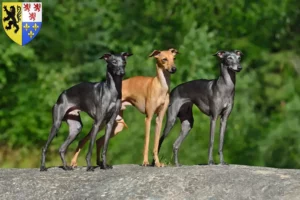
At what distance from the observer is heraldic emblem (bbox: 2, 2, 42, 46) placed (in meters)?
17.8

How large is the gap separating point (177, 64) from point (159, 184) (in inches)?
420

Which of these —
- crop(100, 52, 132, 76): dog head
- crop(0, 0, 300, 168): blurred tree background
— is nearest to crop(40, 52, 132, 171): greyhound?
crop(100, 52, 132, 76): dog head

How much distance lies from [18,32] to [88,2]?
438cm

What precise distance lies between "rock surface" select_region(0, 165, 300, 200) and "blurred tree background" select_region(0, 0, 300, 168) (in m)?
6.04

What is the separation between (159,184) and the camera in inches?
413

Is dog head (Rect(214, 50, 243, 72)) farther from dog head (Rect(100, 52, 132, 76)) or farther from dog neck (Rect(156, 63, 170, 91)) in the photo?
dog head (Rect(100, 52, 132, 76))

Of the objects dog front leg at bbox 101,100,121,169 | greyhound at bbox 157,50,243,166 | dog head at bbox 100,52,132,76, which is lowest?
dog front leg at bbox 101,100,121,169

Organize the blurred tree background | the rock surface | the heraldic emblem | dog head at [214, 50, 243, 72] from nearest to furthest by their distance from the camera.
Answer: the rock surface
dog head at [214, 50, 243, 72]
the heraldic emblem
the blurred tree background

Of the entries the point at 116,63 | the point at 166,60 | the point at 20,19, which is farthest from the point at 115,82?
the point at 20,19

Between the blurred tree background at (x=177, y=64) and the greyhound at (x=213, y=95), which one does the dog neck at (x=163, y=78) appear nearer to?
the greyhound at (x=213, y=95)

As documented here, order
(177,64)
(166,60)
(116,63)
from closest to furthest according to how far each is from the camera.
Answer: (116,63) < (166,60) < (177,64)

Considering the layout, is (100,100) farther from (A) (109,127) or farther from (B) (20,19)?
(B) (20,19)

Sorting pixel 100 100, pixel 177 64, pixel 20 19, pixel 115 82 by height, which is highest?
pixel 20 19

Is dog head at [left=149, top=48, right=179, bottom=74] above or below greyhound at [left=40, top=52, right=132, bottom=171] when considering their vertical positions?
above
